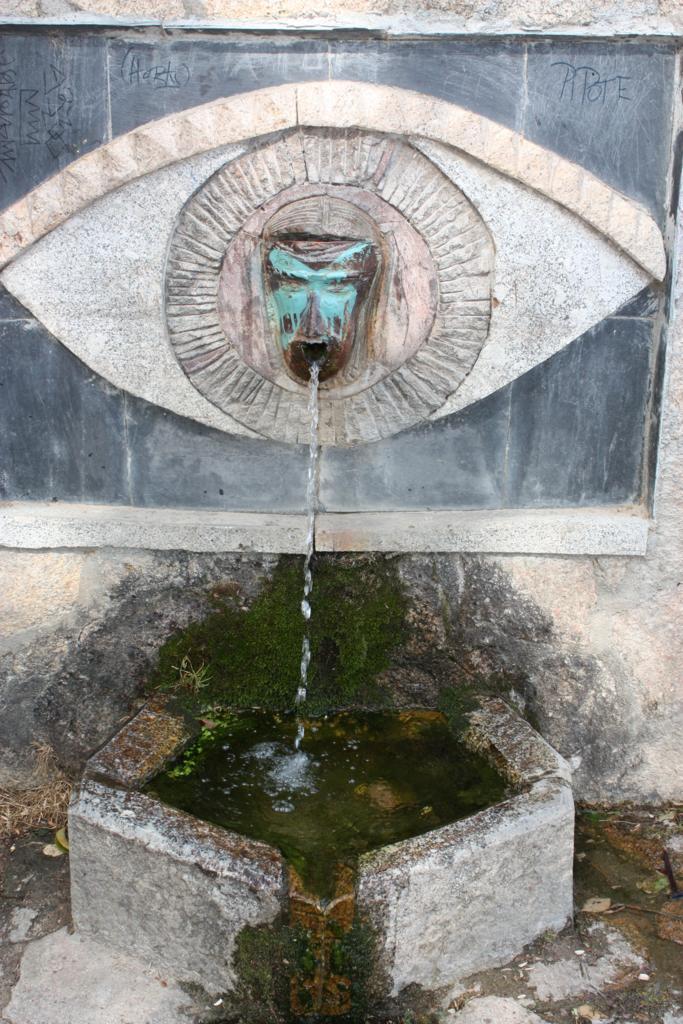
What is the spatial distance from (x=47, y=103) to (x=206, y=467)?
1335mm

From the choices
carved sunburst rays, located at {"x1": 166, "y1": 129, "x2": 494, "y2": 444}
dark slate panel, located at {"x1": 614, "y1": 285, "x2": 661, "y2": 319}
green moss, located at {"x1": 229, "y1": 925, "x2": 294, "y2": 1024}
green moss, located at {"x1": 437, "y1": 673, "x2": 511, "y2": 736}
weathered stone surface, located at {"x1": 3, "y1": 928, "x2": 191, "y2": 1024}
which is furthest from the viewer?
green moss, located at {"x1": 437, "y1": 673, "x2": 511, "y2": 736}

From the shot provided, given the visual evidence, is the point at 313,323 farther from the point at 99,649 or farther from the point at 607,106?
the point at 99,649

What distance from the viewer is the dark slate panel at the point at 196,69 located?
10.6 feet

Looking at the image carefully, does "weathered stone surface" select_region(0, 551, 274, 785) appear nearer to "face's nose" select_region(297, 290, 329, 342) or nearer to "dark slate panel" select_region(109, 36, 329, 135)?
"face's nose" select_region(297, 290, 329, 342)

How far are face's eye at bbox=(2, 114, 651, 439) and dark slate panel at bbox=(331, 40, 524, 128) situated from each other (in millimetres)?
181

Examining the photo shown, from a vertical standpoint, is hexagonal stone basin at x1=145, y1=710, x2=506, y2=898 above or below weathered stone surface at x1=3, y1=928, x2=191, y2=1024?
above

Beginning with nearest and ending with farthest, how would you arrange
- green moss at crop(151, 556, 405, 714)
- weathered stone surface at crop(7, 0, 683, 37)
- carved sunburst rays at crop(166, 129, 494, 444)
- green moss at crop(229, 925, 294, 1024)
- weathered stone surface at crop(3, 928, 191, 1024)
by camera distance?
green moss at crop(229, 925, 294, 1024)
weathered stone surface at crop(3, 928, 191, 1024)
weathered stone surface at crop(7, 0, 683, 37)
carved sunburst rays at crop(166, 129, 494, 444)
green moss at crop(151, 556, 405, 714)

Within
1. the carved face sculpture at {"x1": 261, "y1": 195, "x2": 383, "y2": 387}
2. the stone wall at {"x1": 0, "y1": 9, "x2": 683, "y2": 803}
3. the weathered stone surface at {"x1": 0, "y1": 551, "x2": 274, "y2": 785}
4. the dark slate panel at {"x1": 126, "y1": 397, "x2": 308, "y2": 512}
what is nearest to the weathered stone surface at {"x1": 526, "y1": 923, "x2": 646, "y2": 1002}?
the stone wall at {"x1": 0, "y1": 9, "x2": 683, "y2": 803}

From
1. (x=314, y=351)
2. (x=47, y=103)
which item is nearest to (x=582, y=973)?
(x=314, y=351)

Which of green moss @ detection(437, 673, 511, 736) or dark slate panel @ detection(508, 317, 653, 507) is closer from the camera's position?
dark slate panel @ detection(508, 317, 653, 507)

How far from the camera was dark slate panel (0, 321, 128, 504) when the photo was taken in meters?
3.59

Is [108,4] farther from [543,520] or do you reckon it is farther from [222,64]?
[543,520]

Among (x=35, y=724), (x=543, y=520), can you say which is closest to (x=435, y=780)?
(x=543, y=520)

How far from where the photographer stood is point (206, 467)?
3.77 meters
